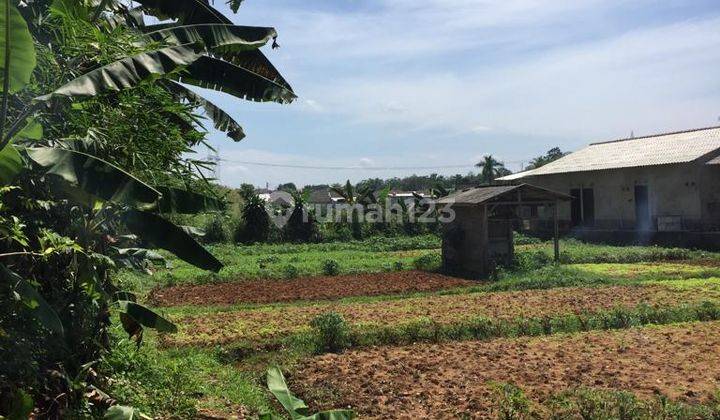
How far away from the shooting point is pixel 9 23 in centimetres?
380

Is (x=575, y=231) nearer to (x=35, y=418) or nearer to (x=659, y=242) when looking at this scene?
(x=659, y=242)

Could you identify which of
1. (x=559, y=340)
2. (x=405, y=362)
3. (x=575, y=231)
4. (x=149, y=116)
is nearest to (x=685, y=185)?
(x=575, y=231)

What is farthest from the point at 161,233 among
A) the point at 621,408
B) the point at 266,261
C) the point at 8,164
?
the point at 266,261

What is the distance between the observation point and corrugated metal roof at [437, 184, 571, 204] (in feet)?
63.3

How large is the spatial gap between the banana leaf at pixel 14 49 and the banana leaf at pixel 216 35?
5.75 ft

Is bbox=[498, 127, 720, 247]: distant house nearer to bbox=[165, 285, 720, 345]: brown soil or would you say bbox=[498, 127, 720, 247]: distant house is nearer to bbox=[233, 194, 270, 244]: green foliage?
bbox=[165, 285, 720, 345]: brown soil

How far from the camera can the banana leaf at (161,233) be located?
5.17m

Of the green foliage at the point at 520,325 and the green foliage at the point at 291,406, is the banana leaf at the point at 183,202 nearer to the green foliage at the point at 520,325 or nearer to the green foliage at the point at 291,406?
the green foliage at the point at 291,406

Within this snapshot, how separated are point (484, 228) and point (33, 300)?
1631cm

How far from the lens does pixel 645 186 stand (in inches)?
1084

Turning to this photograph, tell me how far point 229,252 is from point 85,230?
71.7ft

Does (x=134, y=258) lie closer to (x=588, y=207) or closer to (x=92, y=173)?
(x=92, y=173)

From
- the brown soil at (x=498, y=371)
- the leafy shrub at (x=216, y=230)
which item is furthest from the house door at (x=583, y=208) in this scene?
the brown soil at (x=498, y=371)

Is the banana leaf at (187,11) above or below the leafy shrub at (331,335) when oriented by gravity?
above
